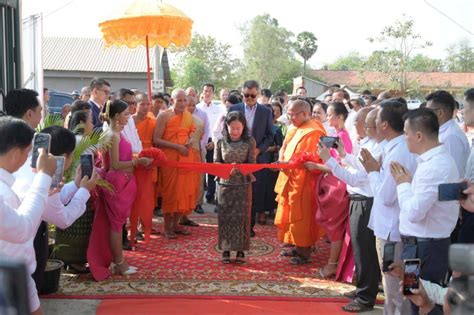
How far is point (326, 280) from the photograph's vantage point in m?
5.13

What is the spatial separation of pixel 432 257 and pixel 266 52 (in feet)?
190

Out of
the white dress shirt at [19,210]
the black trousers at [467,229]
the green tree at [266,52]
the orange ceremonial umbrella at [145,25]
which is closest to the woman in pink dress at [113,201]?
the white dress shirt at [19,210]

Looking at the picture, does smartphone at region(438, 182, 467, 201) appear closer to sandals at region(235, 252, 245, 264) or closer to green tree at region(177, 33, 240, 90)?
sandals at region(235, 252, 245, 264)

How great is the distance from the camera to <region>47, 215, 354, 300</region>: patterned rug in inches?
185

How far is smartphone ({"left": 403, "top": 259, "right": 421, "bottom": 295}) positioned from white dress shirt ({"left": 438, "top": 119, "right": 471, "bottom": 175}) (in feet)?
7.01

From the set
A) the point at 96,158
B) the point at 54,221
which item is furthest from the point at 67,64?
the point at 54,221

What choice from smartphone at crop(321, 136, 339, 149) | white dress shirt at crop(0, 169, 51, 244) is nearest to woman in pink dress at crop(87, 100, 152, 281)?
smartphone at crop(321, 136, 339, 149)

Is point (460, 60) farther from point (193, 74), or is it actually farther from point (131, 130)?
point (131, 130)

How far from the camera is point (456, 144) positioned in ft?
14.4

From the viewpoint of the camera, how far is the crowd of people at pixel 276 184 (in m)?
2.81

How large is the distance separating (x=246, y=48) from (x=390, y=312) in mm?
58285

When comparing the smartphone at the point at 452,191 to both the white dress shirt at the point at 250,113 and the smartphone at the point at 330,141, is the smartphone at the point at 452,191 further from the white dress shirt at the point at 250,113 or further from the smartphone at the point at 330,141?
the white dress shirt at the point at 250,113

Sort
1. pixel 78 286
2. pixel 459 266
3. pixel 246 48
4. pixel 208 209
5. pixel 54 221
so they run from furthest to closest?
pixel 246 48
pixel 208 209
pixel 78 286
pixel 54 221
pixel 459 266

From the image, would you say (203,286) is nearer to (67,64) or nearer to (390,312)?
(390,312)
